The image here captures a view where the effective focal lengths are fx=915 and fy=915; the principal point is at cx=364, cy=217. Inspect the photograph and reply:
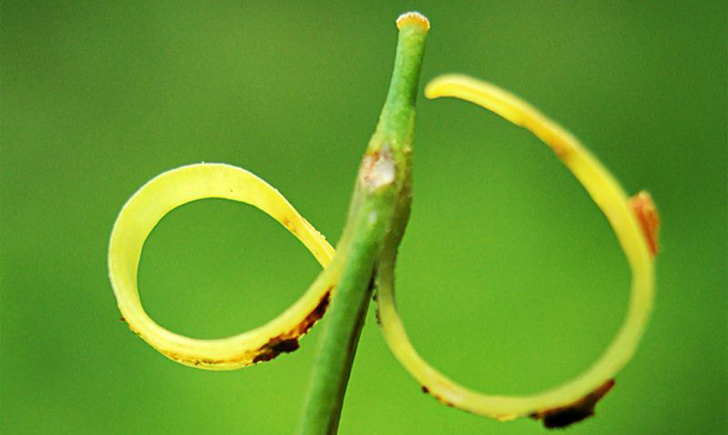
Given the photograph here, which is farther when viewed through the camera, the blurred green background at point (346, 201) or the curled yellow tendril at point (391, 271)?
the blurred green background at point (346, 201)

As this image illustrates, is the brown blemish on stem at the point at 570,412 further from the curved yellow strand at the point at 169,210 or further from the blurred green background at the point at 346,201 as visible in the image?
the blurred green background at the point at 346,201

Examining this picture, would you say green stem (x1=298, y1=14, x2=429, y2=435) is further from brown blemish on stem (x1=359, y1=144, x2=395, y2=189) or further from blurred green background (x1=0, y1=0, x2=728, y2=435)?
blurred green background (x1=0, y1=0, x2=728, y2=435)

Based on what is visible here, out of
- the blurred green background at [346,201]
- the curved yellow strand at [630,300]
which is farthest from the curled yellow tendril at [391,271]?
the blurred green background at [346,201]

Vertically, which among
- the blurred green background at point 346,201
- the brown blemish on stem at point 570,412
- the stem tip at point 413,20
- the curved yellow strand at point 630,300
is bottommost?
the brown blemish on stem at point 570,412

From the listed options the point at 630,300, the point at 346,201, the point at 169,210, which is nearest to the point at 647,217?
the point at 630,300

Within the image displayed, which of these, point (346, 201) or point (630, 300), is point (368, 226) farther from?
point (346, 201)

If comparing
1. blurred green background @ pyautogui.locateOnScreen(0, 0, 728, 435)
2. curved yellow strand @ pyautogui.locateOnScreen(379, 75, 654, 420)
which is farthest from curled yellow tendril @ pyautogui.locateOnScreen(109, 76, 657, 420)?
blurred green background @ pyautogui.locateOnScreen(0, 0, 728, 435)
